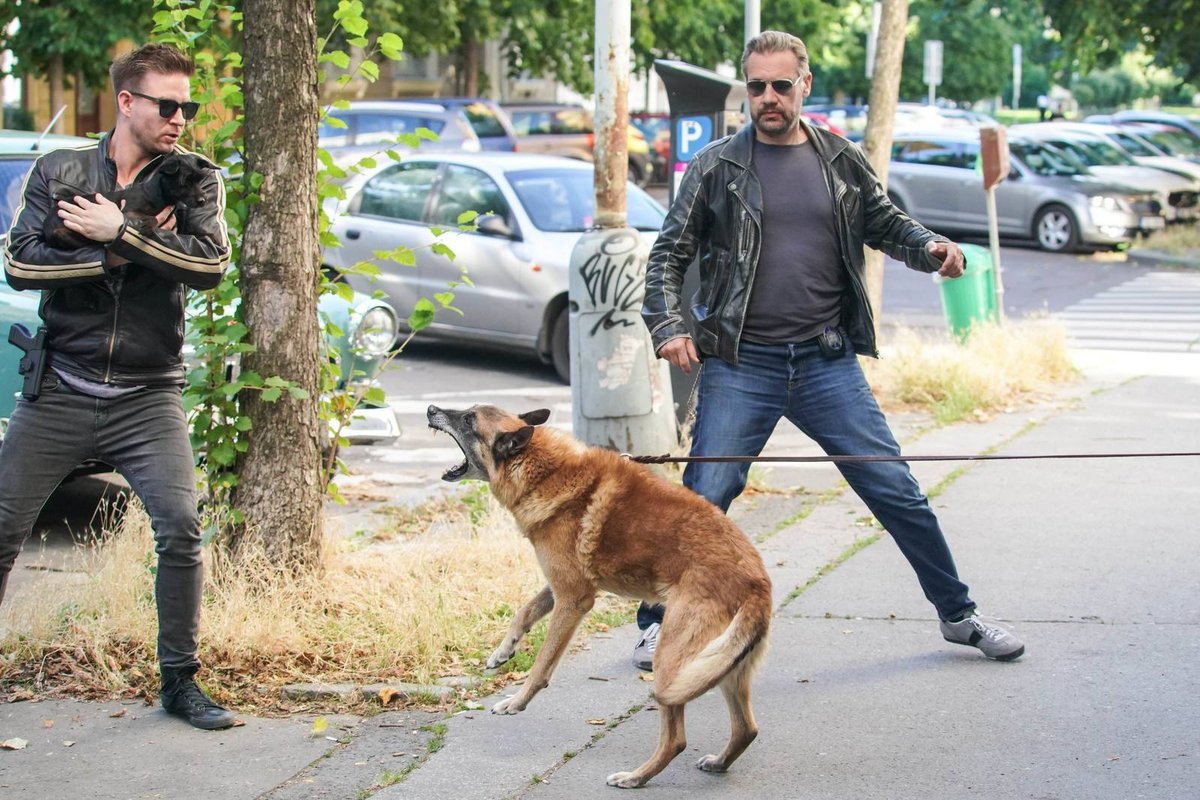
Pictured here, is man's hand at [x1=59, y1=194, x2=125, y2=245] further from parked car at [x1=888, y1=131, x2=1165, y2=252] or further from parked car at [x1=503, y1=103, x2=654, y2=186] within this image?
parked car at [x1=503, y1=103, x2=654, y2=186]

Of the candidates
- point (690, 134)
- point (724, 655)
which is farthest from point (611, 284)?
point (724, 655)

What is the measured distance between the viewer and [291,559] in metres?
5.53

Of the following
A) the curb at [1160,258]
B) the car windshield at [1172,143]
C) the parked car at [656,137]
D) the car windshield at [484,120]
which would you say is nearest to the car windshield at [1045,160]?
the curb at [1160,258]

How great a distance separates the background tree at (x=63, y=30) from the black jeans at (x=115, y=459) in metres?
18.2

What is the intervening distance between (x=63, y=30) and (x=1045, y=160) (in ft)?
48.3

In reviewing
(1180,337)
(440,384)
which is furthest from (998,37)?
(440,384)

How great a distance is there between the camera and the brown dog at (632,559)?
13.1ft

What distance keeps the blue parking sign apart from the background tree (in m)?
14.7

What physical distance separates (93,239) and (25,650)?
66.4 inches

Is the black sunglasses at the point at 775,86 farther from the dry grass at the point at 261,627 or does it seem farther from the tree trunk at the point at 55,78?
the tree trunk at the point at 55,78

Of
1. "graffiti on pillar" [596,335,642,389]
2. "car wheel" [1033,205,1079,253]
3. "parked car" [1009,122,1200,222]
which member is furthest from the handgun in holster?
"parked car" [1009,122,1200,222]

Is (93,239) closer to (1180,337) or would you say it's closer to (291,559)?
(291,559)

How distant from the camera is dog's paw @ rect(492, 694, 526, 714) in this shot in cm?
443

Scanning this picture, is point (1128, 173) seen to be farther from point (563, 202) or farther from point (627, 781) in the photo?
point (627, 781)
